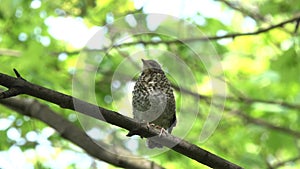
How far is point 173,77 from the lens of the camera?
4004mm

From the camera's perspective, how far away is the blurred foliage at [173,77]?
4.41 meters

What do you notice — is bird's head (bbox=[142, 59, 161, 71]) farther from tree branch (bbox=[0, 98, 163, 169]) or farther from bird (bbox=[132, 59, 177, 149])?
tree branch (bbox=[0, 98, 163, 169])

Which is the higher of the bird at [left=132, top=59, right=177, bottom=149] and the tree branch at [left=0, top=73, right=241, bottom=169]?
the bird at [left=132, top=59, right=177, bottom=149]

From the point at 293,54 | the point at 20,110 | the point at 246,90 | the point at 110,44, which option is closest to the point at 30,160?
the point at 20,110

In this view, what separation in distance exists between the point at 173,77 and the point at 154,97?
0.74 meters

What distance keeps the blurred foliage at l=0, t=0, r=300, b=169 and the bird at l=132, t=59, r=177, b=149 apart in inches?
3.5

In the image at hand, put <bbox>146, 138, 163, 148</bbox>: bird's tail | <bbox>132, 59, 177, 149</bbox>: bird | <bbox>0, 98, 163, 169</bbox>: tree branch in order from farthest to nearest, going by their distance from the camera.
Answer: <bbox>0, 98, 163, 169</bbox>: tree branch
<bbox>132, 59, 177, 149</bbox>: bird
<bbox>146, 138, 163, 148</bbox>: bird's tail

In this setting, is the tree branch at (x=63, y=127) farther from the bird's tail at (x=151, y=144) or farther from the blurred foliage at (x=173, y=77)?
the bird's tail at (x=151, y=144)

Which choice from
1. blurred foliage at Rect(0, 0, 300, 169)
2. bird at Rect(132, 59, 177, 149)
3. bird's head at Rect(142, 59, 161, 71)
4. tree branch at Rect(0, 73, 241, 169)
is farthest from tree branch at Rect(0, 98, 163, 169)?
tree branch at Rect(0, 73, 241, 169)

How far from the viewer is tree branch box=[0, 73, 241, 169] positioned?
249 centimetres

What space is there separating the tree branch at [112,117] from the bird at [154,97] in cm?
44

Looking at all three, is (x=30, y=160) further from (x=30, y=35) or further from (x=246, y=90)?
(x=246, y=90)

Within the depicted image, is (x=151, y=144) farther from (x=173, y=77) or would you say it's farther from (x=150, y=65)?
(x=173, y=77)

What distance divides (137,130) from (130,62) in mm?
1149
